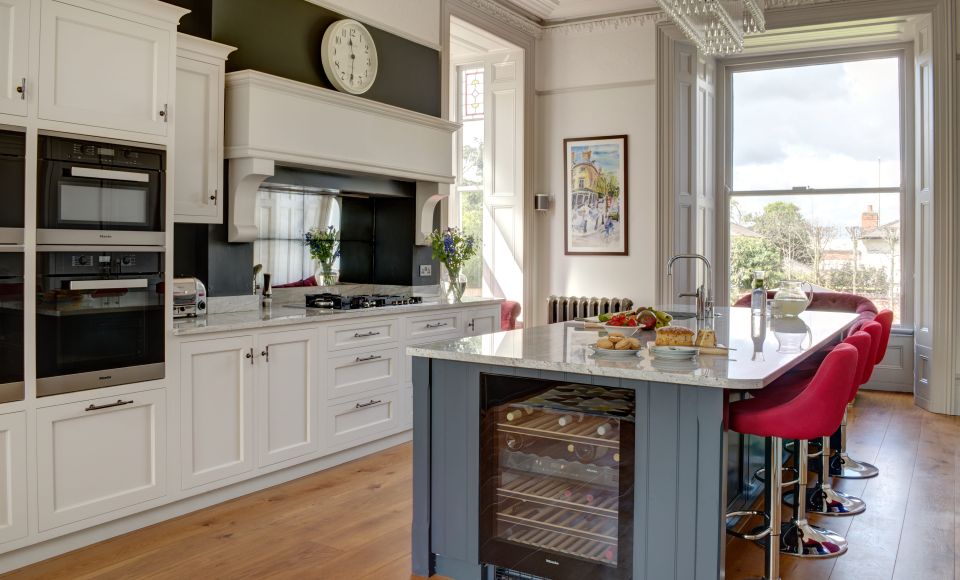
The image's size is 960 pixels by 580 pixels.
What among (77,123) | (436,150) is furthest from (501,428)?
(436,150)

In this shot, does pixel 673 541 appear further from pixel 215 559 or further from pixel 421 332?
pixel 421 332

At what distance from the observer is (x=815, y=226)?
7.59m

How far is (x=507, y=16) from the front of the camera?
282 inches

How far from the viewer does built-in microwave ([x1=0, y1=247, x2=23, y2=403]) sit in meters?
2.97

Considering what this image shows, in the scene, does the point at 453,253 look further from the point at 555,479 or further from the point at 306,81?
the point at 555,479

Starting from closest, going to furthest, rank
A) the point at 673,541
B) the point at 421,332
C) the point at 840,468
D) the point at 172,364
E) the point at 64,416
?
the point at 673,541
the point at 64,416
the point at 172,364
the point at 840,468
the point at 421,332

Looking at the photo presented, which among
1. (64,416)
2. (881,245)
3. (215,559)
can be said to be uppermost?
(881,245)

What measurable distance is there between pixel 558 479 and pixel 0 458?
85.1 inches

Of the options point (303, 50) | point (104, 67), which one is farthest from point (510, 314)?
point (104, 67)

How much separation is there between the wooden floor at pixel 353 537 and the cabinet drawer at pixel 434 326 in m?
0.90

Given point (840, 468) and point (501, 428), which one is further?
point (840, 468)

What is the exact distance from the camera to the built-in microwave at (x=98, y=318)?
10.3ft

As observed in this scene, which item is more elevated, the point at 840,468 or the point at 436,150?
the point at 436,150

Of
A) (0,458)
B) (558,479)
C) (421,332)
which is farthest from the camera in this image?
(421,332)
